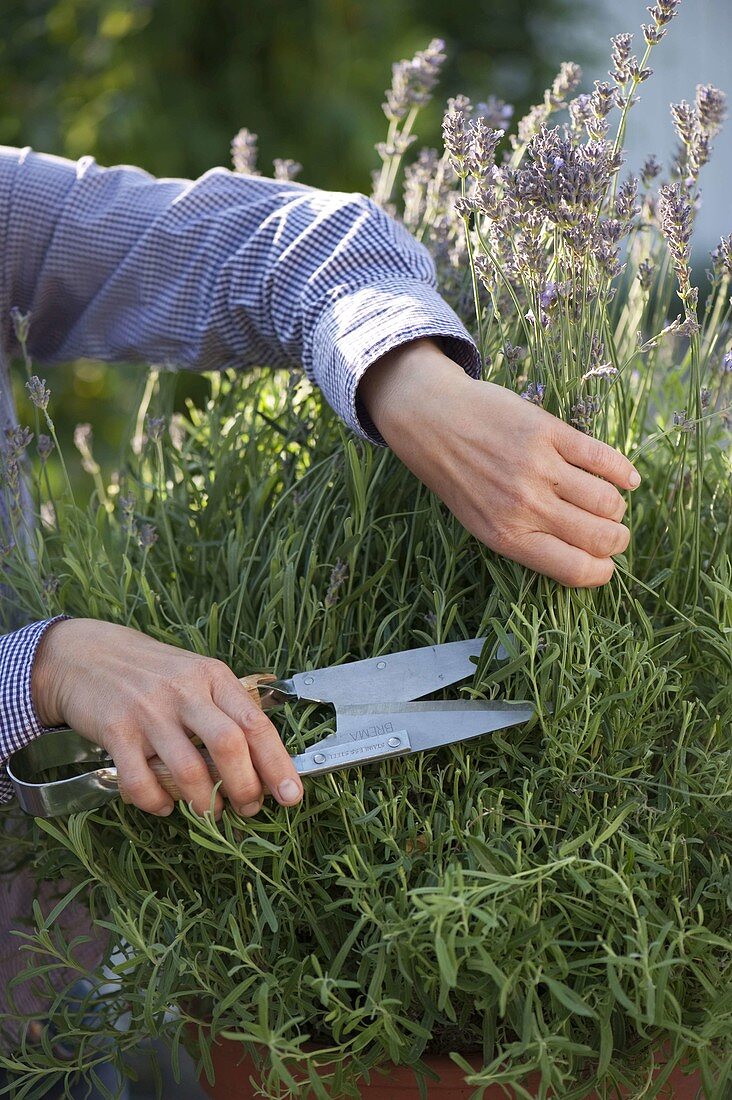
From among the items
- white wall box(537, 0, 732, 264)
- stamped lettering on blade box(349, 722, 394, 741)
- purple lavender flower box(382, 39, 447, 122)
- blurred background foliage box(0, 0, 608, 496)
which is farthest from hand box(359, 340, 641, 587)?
white wall box(537, 0, 732, 264)

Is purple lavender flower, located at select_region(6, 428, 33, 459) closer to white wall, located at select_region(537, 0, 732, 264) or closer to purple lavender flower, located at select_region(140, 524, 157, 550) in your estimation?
purple lavender flower, located at select_region(140, 524, 157, 550)

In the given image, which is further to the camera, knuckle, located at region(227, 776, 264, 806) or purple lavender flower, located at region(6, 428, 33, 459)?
purple lavender flower, located at region(6, 428, 33, 459)

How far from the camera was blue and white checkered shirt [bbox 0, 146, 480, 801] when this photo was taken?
678mm

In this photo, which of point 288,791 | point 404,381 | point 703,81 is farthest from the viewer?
point 703,81

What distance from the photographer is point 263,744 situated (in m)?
0.56

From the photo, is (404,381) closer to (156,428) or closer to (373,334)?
(373,334)

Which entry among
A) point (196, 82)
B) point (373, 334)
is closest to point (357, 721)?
point (373, 334)

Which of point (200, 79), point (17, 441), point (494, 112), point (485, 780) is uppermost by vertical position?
point (494, 112)

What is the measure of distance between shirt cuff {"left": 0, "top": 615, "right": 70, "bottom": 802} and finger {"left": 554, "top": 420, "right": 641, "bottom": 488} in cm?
33

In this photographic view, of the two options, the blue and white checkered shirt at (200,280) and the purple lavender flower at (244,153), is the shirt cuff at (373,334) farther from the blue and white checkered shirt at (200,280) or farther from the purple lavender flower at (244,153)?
the purple lavender flower at (244,153)

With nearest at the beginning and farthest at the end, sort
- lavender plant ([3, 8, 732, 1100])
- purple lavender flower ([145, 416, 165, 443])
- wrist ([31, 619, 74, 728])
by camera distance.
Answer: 1. lavender plant ([3, 8, 732, 1100])
2. wrist ([31, 619, 74, 728])
3. purple lavender flower ([145, 416, 165, 443])

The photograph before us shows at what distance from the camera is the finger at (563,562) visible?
1.89 feet

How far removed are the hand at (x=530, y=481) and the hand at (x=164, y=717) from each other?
179 millimetres

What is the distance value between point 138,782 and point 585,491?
30cm
